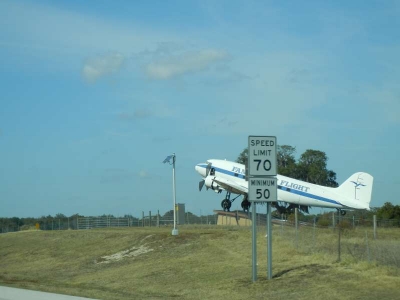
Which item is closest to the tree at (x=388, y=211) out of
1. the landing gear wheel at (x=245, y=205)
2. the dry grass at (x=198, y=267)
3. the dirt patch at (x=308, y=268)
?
the landing gear wheel at (x=245, y=205)

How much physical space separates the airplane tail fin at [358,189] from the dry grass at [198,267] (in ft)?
55.5

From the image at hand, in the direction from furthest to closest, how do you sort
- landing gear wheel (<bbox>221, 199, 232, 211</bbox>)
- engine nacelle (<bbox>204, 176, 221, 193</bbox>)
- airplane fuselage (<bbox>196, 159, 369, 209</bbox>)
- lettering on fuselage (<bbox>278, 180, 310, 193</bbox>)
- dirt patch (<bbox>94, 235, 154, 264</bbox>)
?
landing gear wheel (<bbox>221, 199, 232, 211</bbox>), engine nacelle (<bbox>204, 176, 221, 193</bbox>), lettering on fuselage (<bbox>278, 180, 310, 193</bbox>), airplane fuselage (<bbox>196, 159, 369, 209</bbox>), dirt patch (<bbox>94, 235, 154, 264</bbox>)

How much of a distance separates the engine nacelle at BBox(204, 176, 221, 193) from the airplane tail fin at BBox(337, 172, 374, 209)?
390 inches

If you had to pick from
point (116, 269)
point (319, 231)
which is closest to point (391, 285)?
point (319, 231)

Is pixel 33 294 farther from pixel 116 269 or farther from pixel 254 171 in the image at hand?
pixel 116 269

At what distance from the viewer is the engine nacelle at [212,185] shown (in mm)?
52812

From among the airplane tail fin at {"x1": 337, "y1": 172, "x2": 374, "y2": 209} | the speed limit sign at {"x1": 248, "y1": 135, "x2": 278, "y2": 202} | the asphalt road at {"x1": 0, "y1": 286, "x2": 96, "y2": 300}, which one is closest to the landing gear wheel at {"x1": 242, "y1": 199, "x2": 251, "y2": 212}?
the airplane tail fin at {"x1": 337, "y1": 172, "x2": 374, "y2": 209}

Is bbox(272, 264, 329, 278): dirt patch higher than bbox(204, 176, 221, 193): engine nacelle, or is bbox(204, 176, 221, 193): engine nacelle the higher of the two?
bbox(204, 176, 221, 193): engine nacelle

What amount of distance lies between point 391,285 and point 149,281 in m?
9.81

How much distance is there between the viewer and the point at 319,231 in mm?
30188

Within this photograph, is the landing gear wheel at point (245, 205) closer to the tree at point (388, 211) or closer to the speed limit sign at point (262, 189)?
the tree at point (388, 211)

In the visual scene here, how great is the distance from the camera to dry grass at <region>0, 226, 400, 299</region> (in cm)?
1898

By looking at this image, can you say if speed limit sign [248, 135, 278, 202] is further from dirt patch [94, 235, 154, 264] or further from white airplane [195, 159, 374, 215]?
white airplane [195, 159, 374, 215]

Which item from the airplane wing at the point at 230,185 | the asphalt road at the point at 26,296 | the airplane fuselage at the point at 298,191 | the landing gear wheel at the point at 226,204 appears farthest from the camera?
the landing gear wheel at the point at 226,204
